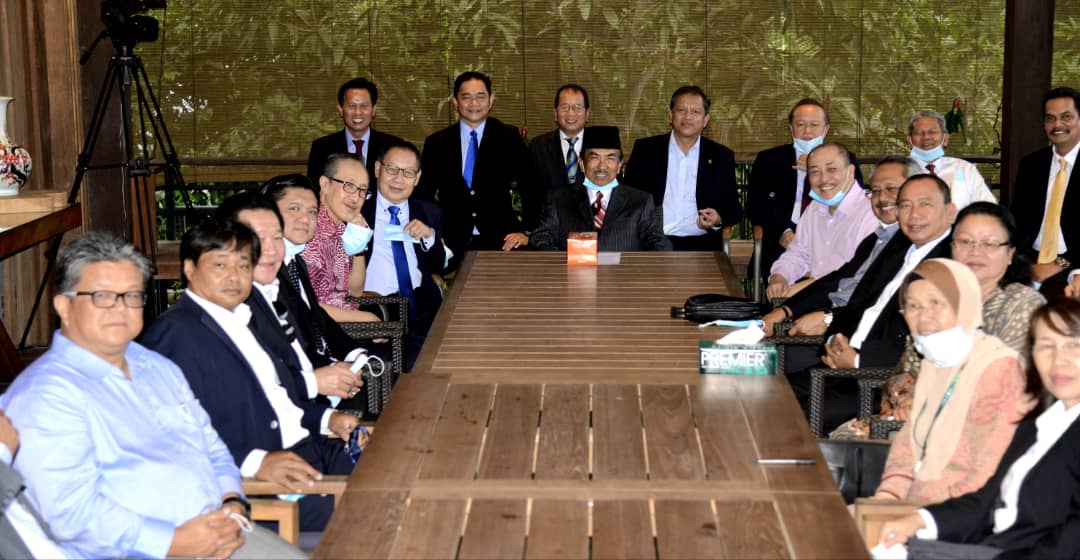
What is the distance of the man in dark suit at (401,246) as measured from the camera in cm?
582

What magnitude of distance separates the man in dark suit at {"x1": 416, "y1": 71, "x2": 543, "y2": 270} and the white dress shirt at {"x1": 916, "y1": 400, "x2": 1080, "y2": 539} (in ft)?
14.3

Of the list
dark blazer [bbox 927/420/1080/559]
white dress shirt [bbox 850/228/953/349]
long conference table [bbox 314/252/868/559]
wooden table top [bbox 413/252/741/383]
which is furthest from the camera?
white dress shirt [bbox 850/228/953/349]

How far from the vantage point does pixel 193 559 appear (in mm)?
2959

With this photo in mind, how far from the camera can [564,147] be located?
24.0 ft

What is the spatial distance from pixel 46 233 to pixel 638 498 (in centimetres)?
414

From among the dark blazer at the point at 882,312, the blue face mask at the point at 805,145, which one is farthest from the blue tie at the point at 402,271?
the blue face mask at the point at 805,145

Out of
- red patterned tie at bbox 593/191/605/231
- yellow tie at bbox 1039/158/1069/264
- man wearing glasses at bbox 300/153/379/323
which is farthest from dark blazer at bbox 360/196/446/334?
yellow tie at bbox 1039/158/1069/264

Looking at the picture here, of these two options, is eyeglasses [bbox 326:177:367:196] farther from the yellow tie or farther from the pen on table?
the yellow tie

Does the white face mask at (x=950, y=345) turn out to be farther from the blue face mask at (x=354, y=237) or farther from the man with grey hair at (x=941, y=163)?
the man with grey hair at (x=941, y=163)

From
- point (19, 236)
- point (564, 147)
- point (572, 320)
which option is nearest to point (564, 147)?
point (564, 147)

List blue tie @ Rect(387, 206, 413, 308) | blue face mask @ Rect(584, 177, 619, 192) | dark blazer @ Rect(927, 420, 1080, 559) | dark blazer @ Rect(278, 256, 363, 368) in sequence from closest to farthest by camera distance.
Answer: dark blazer @ Rect(927, 420, 1080, 559)
dark blazer @ Rect(278, 256, 363, 368)
blue tie @ Rect(387, 206, 413, 308)
blue face mask @ Rect(584, 177, 619, 192)

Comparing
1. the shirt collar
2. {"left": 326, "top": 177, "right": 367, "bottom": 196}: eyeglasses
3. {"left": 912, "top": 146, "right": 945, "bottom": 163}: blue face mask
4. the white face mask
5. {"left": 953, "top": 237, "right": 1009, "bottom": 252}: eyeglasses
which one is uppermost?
{"left": 912, "top": 146, "right": 945, "bottom": 163}: blue face mask

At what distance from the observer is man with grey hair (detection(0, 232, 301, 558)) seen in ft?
8.95

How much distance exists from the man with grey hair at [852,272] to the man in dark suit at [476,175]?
84.4 inches
